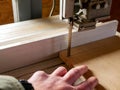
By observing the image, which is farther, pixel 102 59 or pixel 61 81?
pixel 102 59

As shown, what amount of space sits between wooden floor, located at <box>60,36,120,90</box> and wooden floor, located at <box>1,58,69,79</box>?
0.10 feet

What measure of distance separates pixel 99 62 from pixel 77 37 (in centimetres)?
14

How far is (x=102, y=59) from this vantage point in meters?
0.78

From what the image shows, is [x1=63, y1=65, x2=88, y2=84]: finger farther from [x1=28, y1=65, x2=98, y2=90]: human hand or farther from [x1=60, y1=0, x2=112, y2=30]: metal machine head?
[x1=60, y1=0, x2=112, y2=30]: metal machine head

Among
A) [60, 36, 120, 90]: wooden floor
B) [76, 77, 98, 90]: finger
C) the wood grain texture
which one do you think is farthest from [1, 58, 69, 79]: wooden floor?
the wood grain texture

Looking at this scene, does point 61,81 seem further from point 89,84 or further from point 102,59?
point 102,59

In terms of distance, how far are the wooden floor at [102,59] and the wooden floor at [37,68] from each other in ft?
0.10

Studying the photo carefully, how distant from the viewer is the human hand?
0.60 meters

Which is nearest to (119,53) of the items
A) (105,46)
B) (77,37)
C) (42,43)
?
(105,46)

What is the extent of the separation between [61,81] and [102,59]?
0.73 ft

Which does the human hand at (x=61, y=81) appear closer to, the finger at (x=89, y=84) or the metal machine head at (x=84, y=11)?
the finger at (x=89, y=84)

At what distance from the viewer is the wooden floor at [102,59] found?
68cm

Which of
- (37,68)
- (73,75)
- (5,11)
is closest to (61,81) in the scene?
(73,75)

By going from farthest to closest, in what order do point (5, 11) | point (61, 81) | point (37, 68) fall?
1. point (5, 11)
2. point (37, 68)
3. point (61, 81)
